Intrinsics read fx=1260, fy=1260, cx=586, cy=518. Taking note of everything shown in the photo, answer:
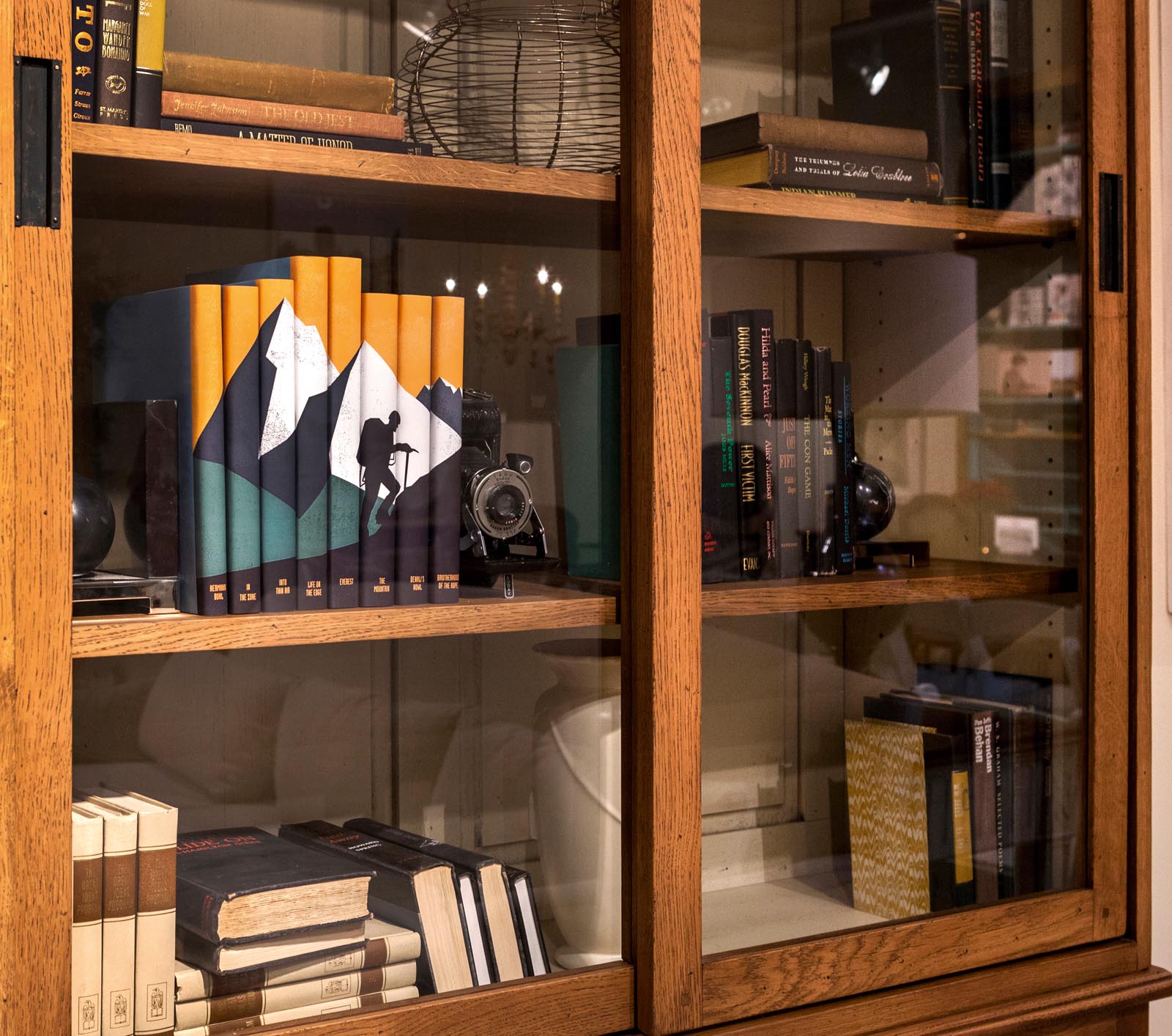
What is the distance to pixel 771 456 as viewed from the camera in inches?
48.2

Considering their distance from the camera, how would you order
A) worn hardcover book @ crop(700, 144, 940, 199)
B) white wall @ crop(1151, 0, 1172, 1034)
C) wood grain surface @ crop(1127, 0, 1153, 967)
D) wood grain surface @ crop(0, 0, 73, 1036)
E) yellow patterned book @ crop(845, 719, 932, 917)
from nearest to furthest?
wood grain surface @ crop(0, 0, 73, 1036)
worn hardcover book @ crop(700, 144, 940, 199)
yellow patterned book @ crop(845, 719, 932, 917)
wood grain surface @ crop(1127, 0, 1153, 967)
white wall @ crop(1151, 0, 1172, 1034)

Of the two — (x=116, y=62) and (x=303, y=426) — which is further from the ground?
(x=116, y=62)

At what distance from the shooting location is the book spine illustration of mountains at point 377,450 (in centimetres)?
103

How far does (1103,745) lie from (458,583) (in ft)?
2.48

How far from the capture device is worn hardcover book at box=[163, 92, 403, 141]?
0.97m

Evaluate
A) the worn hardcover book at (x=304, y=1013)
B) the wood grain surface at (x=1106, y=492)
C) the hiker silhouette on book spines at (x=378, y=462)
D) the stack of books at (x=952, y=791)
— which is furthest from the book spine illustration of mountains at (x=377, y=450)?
the wood grain surface at (x=1106, y=492)

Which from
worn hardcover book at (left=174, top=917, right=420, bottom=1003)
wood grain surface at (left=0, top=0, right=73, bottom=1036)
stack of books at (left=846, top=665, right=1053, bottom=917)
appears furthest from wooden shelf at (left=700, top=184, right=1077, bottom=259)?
worn hardcover book at (left=174, top=917, right=420, bottom=1003)

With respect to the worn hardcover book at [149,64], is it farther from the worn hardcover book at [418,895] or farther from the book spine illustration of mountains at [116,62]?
the worn hardcover book at [418,895]

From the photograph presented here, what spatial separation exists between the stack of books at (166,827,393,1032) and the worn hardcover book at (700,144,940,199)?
687 millimetres

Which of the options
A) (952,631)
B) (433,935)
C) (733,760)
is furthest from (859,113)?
(433,935)

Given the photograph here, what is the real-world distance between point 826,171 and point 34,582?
83cm

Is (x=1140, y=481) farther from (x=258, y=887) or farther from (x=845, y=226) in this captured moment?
(x=258, y=887)

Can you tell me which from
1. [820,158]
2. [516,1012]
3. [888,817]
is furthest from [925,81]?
[516,1012]

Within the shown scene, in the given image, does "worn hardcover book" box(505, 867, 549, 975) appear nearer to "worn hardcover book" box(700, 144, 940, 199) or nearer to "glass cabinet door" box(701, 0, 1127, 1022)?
"glass cabinet door" box(701, 0, 1127, 1022)
